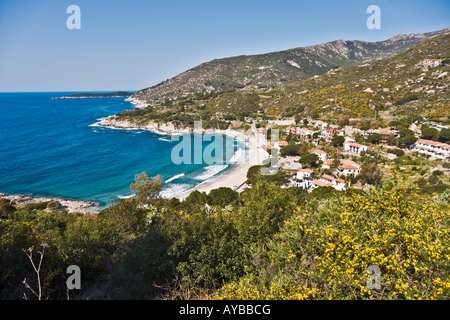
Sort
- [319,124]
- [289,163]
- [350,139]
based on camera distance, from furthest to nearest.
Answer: [319,124], [350,139], [289,163]

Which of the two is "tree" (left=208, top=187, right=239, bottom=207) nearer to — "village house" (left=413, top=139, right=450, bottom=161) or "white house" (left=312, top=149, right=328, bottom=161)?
"white house" (left=312, top=149, right=328, bottom=161)

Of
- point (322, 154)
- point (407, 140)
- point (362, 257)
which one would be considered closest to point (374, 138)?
point (407, 140)

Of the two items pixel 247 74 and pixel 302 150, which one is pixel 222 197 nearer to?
pixel 302 150

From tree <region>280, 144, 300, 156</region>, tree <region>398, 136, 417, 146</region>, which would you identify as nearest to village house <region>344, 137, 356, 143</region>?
tree <region>398, 136, 417, 146</region>

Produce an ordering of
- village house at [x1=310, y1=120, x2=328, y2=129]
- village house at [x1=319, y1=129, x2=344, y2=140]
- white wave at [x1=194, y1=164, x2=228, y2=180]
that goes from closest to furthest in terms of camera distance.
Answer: white wave at [x1=194, y1=164, x2=228, y2=180], village house at [x1=319, y1=129, x2=344, y2=140], village house at [x1=310, y1=120, x2=328, y2=129]

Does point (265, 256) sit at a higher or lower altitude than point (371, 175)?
higher

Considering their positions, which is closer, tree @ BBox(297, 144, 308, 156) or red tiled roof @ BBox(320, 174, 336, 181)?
red tiled roof @ BBox(320, 174, 336, 181)
